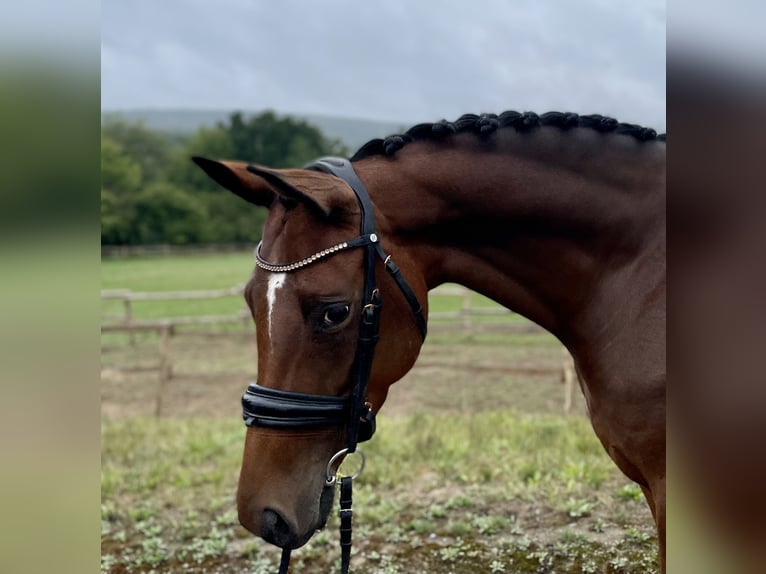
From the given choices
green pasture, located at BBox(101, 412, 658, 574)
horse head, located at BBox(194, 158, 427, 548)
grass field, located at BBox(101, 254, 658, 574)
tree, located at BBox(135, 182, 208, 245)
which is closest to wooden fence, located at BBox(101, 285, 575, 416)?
grass field, located at BBox(101, 254, 658, 574)

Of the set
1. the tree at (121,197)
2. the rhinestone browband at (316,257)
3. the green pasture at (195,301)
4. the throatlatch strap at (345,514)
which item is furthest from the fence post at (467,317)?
the tree at (121,197)

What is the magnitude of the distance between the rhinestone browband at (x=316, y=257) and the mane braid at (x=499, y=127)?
0.41m

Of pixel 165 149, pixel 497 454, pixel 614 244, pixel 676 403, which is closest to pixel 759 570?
pixel 676 403

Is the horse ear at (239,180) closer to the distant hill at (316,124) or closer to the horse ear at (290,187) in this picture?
the horse ear at (290,187)

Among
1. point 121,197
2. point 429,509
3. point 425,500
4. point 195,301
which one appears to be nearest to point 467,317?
point 425,500

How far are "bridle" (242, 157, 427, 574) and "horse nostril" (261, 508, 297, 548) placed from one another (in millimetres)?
70

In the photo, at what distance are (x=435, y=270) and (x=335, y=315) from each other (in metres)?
0.50

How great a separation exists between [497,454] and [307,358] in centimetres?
401

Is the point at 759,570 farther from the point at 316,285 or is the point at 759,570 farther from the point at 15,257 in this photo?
the point at 316,285

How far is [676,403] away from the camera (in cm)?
62

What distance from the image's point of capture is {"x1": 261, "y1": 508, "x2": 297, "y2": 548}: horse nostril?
5.94ft

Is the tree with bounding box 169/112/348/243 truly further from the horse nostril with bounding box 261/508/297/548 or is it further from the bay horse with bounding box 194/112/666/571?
the horse nostril with bounding box 261/508/297/548

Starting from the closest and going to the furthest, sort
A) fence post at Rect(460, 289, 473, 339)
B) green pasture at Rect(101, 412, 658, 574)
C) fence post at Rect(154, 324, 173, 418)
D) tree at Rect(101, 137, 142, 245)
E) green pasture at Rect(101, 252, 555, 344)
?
green pasture at Rect(101, 412, 658, 574) → fence post at Rect(154, 324, 173, 418) → fence post at Rect(460, 289, 473, 339) → green pasture at Rect(101, 252, 555, 344) → tree at Rect(101, 137, 142, 245)

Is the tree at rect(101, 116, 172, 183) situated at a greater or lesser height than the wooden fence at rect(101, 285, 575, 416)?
greater
